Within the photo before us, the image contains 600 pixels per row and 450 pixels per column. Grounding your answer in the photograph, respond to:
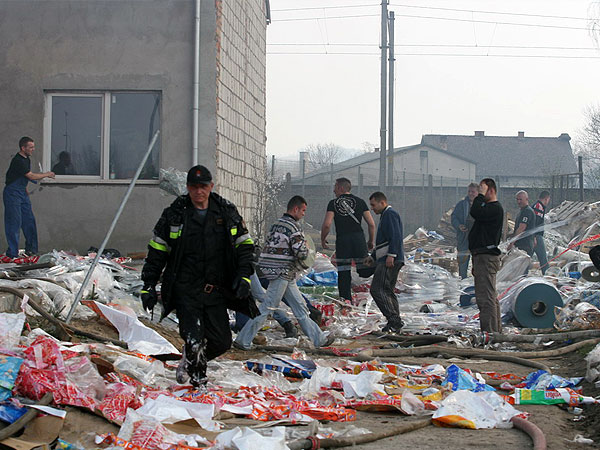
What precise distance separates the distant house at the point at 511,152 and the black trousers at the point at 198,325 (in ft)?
212

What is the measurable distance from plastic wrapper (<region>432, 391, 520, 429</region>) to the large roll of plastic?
4.94m

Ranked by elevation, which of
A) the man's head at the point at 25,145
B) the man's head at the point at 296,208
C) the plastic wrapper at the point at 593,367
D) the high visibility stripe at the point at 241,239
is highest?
the man's head at the point at 25,145

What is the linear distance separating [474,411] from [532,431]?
63 cm

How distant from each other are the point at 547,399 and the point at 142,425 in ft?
10.5

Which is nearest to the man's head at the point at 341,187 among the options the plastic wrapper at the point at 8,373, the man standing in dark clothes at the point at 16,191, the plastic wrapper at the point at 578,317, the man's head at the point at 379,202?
the man's head at the point at 379,202

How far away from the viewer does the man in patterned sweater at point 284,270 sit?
847cm

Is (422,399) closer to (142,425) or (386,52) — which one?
(142,425)

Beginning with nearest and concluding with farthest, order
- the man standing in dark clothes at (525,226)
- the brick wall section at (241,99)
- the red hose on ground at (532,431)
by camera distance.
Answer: the red hose on ground at (532,431) → the brick wall section at (241,99) → the man standing in dark clothes at (525,226)

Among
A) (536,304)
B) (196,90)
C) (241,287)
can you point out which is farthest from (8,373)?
(196,90)

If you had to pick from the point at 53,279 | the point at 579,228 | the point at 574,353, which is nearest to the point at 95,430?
the point at 53,279

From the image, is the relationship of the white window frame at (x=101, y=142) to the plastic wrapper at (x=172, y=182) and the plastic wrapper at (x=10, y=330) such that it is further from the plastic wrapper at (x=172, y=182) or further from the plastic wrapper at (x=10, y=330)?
the plastic wrapper at (x=10, y=330)

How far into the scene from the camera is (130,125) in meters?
13.4

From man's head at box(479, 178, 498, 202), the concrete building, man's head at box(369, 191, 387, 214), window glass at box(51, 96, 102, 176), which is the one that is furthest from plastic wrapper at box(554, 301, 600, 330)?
window glass at box(51, 96, 102, 176)

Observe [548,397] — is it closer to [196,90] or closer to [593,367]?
[593,367]
